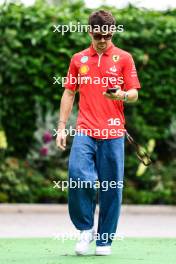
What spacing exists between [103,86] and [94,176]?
0.72 m

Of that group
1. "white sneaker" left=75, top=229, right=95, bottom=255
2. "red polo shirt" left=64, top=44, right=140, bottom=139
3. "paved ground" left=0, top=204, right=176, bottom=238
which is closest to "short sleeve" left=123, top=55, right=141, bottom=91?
"red polo shirt" left=64, top=44, right=140, bottom=139

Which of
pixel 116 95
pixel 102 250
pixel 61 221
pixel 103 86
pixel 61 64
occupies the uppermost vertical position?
pixel 61 64

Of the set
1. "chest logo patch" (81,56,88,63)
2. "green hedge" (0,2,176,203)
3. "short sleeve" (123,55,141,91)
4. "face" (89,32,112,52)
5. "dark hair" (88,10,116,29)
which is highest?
"green hedge" (0,2,176,203)

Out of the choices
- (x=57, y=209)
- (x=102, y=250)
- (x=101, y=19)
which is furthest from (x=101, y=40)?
(x=57, y=209)

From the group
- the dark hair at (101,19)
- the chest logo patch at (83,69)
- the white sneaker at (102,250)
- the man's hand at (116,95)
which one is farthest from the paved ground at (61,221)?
the dark hair at (101,19)

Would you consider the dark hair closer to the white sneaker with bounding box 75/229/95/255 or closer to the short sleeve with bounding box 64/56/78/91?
the short sleeve with bounding box 64/56/78/91

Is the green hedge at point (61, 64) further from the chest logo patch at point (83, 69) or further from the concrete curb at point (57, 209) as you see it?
the chest logo patch at point (83, 69)

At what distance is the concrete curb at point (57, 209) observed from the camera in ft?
48.0

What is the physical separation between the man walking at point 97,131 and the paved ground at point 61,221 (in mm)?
2834

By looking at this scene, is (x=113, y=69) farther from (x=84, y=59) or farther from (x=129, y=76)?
(x=84, y=59)

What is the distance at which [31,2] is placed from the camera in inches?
644

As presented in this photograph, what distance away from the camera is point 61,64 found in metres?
15.7

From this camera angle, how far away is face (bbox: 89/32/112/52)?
8.34 meters

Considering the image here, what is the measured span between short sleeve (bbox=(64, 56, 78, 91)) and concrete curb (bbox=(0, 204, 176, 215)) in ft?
20.1
